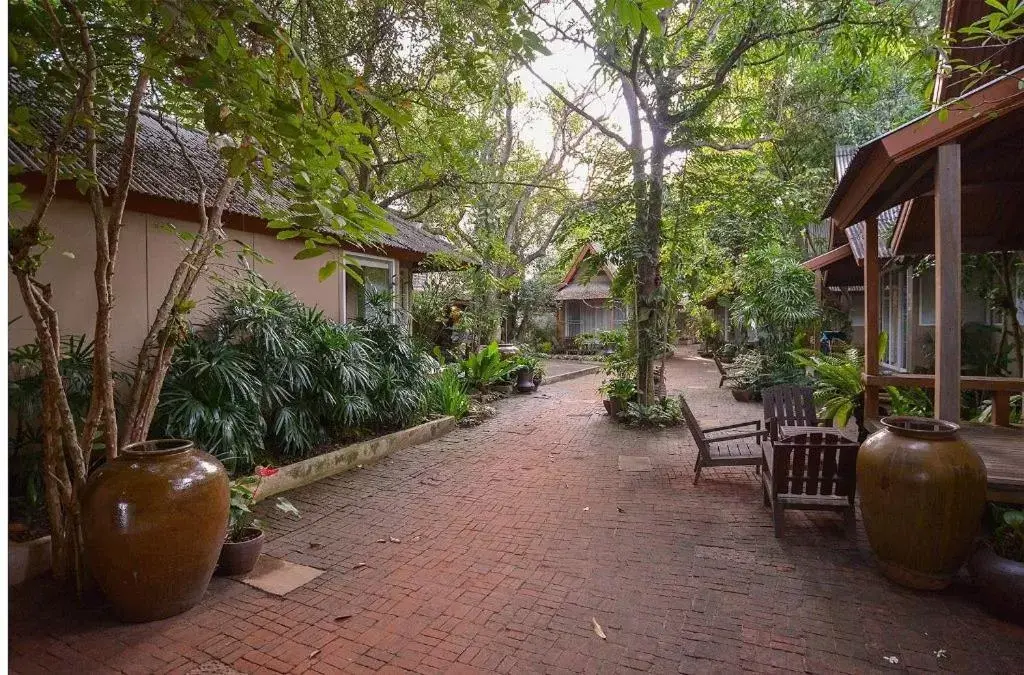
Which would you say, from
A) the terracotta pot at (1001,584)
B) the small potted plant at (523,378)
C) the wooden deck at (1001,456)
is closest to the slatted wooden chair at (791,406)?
the wooden deck at (1001,456)

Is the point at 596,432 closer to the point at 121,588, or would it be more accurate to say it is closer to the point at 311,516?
the point at 311,516

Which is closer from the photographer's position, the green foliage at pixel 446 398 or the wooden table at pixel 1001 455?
the wooden table at pixel 1001 455

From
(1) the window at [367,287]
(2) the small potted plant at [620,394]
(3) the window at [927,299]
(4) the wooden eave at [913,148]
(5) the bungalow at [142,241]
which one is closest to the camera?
(4) the wooden eave at [913,148]

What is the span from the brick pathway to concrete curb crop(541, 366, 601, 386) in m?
10.4

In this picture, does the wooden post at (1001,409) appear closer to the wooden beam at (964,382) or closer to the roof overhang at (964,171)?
the wooden beam at (964,382)

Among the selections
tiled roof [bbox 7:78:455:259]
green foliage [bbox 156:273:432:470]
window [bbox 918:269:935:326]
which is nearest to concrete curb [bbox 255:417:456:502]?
green foliage [bbox 156:273:432:470]

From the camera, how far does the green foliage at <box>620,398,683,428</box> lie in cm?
939

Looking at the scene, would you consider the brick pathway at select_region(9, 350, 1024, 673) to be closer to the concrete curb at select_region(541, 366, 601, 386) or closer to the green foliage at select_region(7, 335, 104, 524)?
the green foliage at select_region(7, 335, 104, 524)

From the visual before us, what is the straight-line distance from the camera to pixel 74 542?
11.7 ft

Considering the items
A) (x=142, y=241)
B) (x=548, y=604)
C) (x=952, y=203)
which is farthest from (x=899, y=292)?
(x=142, y=241)

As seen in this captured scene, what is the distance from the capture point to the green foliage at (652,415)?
30.8 ft

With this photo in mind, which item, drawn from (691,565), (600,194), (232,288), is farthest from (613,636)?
(600,194)

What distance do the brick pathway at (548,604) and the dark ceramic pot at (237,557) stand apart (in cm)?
11

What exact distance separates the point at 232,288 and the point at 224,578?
12.3ft
